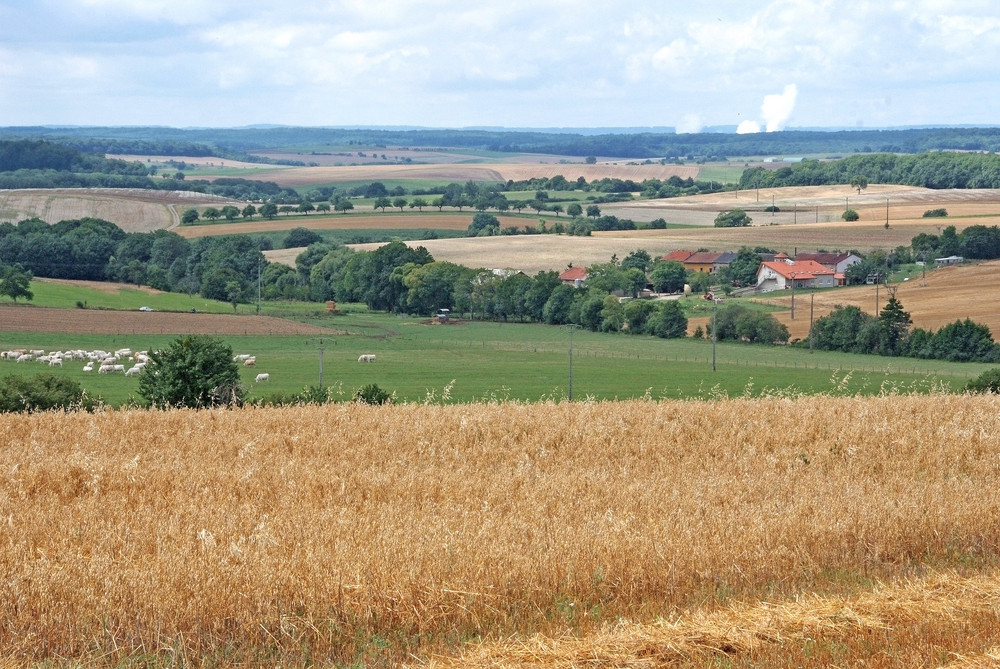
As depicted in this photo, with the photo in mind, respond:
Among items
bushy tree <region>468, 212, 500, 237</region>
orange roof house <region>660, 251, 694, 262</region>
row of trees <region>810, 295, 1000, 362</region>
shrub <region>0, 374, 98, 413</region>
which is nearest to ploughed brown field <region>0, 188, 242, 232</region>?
bushy tree <region>468, 212, 500, 237</region>

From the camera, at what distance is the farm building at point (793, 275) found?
7775 centimetres

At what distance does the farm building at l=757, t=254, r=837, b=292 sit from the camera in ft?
255

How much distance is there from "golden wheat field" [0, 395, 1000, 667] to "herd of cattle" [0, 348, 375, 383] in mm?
34095

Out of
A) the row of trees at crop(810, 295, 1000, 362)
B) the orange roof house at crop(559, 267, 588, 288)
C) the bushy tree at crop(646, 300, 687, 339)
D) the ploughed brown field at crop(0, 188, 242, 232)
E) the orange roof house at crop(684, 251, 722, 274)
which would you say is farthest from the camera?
the ploughed brown field at crop(0, 188, 242, 232)

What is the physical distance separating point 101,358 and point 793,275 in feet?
155

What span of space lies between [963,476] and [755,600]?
5528mm

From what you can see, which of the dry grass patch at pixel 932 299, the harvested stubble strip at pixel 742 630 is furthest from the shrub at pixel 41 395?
the dry grass patch at pixel 932 299

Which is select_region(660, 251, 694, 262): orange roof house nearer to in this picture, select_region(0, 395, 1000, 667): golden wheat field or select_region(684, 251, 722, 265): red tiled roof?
select_region(684, 251, 722, 265): red tiled roof

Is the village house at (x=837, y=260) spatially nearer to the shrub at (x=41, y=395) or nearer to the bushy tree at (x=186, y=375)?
the shrub at (x=41, y=395)

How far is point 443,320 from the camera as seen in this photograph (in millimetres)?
71438

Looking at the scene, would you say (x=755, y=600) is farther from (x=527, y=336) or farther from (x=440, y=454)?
(x=527, y=336)

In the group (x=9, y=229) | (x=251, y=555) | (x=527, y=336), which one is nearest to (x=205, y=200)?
(x=9, y=229)

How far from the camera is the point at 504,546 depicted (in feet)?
30.4

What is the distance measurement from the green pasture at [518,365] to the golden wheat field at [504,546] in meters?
21.2
